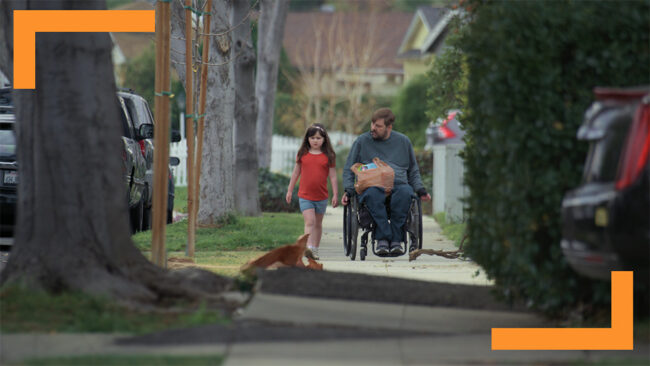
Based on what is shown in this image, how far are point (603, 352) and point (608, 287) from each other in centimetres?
41

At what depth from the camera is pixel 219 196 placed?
1482 centimetres

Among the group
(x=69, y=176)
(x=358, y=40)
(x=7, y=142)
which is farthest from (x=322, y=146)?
(x=358, y=40)

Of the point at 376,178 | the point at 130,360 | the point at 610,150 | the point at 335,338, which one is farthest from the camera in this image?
the point at 376,178

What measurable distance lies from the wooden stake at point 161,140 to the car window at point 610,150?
3.60m

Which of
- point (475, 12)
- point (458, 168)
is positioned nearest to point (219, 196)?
point (458, 168)

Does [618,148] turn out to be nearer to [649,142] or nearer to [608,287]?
[649,142]

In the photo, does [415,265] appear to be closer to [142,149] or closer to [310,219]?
[310,219]

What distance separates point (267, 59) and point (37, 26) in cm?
1614

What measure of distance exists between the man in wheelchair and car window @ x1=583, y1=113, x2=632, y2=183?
5243 millimetres

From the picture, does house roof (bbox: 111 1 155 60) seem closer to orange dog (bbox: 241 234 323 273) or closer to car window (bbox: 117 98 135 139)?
car window (bbox: 117 98 135 139)

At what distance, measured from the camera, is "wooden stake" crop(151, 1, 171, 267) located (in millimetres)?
8172

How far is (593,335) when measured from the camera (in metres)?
A: 6.10

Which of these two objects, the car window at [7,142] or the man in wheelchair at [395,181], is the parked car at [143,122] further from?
the man in wheelchair at [395,181]

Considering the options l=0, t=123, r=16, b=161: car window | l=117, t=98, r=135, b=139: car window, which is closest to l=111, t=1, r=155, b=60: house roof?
l=117, t=98, r=135, b=139: car window
